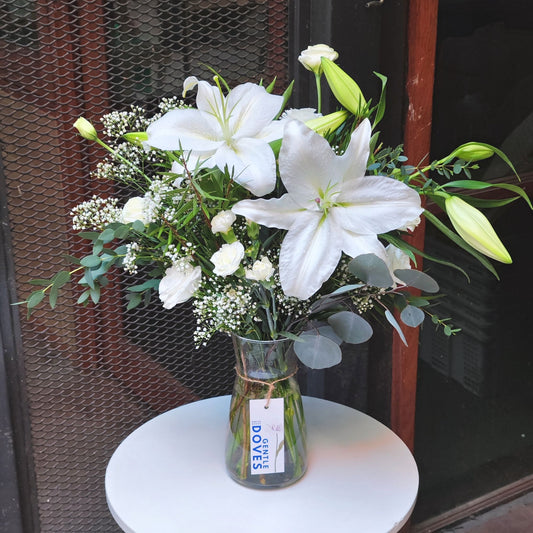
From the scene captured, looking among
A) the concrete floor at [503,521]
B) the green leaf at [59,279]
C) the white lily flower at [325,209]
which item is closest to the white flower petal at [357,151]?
the white lily flower at [325,209]

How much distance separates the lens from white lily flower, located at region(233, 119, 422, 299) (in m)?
0.88

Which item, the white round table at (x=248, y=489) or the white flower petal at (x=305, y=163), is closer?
the white flower petal at (x=305, y=163)

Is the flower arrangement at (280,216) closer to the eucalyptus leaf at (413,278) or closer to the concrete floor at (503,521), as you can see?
the eucalyptus leaf at (413,278)

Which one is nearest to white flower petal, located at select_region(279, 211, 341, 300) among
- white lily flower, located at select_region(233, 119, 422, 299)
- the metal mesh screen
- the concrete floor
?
white lily flower, located at select_region(233, 119, 422, 299)

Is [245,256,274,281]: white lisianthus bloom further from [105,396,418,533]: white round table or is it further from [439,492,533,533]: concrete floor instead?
[439,492,533,533]: concrete floor

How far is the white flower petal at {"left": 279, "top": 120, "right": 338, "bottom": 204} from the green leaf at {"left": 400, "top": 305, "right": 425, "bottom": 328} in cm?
24

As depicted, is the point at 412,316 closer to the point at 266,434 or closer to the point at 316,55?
the point at 266,434

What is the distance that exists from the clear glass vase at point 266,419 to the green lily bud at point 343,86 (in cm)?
36

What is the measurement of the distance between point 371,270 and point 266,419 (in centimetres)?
31

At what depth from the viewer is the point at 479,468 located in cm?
194

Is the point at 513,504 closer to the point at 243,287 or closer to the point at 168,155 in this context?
the point at 243,287

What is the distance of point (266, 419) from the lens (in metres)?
1.04

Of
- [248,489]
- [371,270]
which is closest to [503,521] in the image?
[248,489]

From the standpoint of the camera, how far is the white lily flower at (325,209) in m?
0.88
